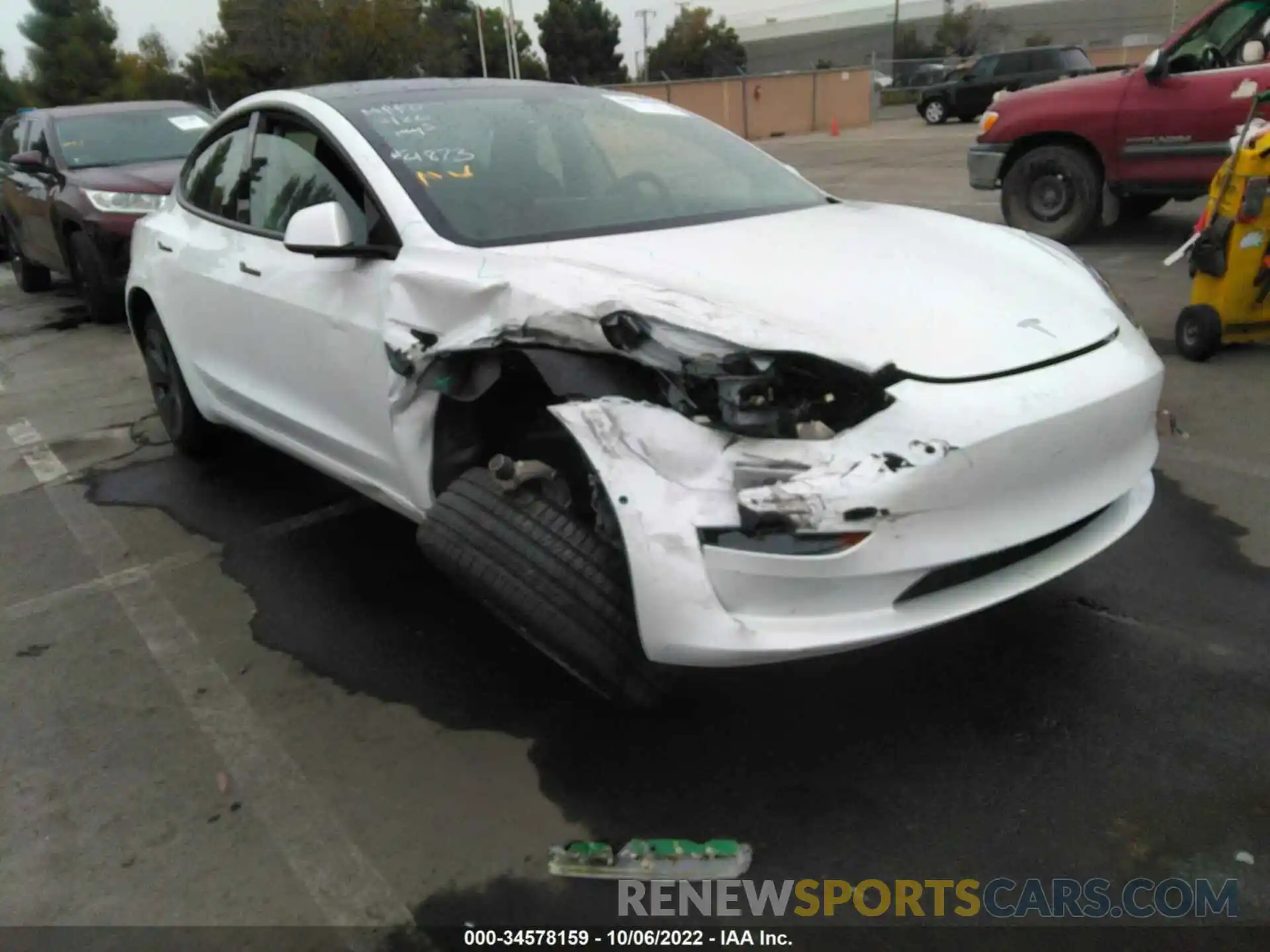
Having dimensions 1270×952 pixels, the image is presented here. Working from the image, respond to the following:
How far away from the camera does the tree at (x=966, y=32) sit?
67562mm

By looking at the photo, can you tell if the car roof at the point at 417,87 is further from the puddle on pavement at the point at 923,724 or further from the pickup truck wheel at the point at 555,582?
the pickup truck wheel at the point at 555,582

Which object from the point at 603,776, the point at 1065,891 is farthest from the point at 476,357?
the point at 1065,891

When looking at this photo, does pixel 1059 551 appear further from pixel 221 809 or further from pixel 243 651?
pixel 243 651

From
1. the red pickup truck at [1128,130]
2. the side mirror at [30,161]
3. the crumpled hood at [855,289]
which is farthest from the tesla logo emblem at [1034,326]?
the side mirror at [30,161]

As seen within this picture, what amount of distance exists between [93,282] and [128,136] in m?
1.62

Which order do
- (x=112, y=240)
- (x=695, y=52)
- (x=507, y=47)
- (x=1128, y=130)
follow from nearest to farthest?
(x=1128, y=130) < (x=112, y=240) < (x=507, y=47) < (x=695, y=52)

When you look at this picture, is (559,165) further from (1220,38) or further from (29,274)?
(29,274)

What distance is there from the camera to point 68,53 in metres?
58.2

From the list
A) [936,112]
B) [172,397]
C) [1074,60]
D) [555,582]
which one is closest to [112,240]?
[172,397]

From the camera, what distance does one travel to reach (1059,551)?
2.56 m

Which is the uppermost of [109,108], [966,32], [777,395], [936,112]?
[109,108]

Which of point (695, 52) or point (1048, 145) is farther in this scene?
point (695, 52)

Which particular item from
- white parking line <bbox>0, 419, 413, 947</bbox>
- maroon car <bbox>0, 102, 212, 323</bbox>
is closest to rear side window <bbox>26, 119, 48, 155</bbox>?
maroon car <bbox>0, 102, 212, 323</bbox>

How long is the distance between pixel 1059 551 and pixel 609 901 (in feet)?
4.44
